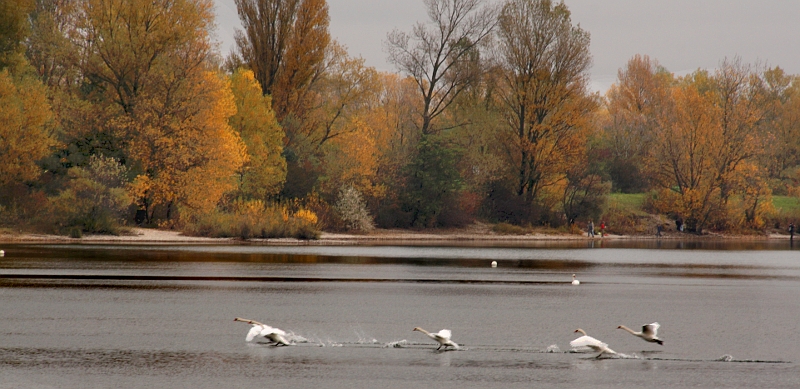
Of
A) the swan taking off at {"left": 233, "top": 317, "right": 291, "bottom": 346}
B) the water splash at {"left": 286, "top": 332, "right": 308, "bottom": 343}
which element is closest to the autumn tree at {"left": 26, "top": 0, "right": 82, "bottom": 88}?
the water splash at {"left": 286, "top": 332, "right": 308, "bottom": 343}

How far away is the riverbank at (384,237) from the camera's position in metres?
53.9

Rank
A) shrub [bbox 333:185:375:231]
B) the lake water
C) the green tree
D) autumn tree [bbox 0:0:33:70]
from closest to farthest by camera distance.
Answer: the lake water → autumn tree [bbox 0:0:33:70] → shrub [bbox 333:185:375:231] → the green tree

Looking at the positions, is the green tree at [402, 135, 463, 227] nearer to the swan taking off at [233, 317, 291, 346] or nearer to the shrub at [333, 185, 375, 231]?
the shrub at [333, 185, 375, 231]

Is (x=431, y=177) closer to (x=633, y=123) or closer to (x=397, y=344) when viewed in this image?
(x=633, y=123)

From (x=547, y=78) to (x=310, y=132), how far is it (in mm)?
19187

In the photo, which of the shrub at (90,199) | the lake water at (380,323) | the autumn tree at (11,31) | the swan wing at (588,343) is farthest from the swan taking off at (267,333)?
the autumn tree at (11,31)

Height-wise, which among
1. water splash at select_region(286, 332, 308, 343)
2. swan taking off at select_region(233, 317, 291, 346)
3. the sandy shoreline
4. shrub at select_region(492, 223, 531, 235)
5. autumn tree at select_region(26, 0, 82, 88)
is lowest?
water splash at select_region(286, 332, 308, 343)

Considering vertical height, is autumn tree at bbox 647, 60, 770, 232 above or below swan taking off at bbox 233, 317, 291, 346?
above

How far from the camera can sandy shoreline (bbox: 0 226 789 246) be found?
53906 mm

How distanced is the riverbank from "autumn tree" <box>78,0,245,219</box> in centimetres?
236

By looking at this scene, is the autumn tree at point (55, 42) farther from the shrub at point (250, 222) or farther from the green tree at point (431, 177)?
the green tree at point (431, 177)

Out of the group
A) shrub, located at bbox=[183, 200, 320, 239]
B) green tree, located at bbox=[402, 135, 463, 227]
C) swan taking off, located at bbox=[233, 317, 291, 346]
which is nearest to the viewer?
Answer: swan taking off, located at bbox=[233, 317, 291, 346]

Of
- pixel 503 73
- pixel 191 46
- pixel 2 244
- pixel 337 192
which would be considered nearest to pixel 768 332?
pixel 2 244

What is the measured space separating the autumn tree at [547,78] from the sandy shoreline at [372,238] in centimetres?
665
